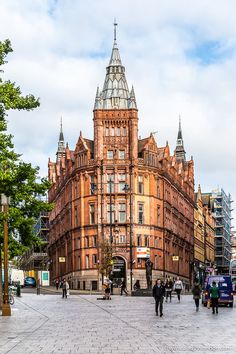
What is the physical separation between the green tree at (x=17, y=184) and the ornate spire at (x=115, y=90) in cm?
6318

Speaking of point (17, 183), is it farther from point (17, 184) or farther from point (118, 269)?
point (118, 269)

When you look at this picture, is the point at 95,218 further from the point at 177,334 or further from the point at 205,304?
the point at 177,334

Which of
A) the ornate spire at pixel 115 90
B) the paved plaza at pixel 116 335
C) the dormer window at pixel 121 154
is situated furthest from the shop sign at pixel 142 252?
the paved plaza at pixel 116 335

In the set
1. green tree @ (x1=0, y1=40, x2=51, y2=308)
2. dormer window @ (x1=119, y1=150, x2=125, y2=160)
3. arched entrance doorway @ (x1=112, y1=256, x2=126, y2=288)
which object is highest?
dormer window @ (x1=119, y1=150, x2=125, y2=160)

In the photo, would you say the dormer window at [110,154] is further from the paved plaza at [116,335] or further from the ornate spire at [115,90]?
the paved plaza at [116,335]

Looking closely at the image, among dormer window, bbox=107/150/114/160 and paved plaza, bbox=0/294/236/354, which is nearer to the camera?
paved plaza, bbox=0/294/236/354

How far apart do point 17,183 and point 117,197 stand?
2419 inches

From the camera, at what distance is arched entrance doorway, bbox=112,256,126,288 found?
310 ft

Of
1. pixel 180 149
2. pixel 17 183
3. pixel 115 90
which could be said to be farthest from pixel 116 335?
pixel 180 149

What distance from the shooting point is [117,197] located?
96625mm

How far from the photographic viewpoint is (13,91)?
34.5m

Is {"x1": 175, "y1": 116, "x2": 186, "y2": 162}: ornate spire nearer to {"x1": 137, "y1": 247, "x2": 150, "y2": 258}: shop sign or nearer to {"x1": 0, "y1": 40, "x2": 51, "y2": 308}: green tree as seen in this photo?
{"x1": 137, "y1": 247, "x2": 150, "y2": 258}: shop sign

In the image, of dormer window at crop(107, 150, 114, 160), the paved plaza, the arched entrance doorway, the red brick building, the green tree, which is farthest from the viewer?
dormer window at crop(107, 150, 114, 160)

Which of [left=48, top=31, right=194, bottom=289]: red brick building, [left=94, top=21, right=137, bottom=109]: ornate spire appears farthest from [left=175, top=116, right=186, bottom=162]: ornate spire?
[left=94, top=21, right=137, bottom=109]: ornate spire
